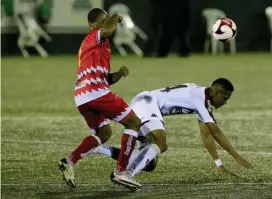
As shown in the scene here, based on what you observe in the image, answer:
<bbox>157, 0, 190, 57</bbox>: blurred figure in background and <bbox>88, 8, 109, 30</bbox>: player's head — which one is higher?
<bbox>88, 8, 109, 30</bbox>: player's head

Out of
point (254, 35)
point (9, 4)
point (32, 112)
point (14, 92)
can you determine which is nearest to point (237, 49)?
point (254, 35)

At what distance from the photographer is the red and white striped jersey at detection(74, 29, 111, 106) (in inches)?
346

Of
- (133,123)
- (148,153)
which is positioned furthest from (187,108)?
(133,123)

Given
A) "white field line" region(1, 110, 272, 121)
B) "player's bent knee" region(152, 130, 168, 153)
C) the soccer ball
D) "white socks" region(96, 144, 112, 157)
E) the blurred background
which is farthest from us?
the blurred background

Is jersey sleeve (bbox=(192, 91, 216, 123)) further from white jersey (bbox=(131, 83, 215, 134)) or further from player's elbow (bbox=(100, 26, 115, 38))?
player's elbow (bbox=(100, 26, 115, 38))

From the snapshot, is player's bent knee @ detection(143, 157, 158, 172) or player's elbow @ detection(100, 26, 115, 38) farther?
player's bent knee @ detection(143, 157, 158, 172)

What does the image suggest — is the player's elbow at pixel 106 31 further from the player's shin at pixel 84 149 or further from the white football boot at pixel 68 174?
the white football boot at pixel 68 174

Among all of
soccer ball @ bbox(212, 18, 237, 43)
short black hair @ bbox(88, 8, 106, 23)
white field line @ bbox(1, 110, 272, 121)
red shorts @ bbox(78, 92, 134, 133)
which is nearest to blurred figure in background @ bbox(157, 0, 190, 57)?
white field line @ bbox(1, 110, 272, 121)

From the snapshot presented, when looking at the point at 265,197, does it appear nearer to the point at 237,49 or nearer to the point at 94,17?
the point at 94,17

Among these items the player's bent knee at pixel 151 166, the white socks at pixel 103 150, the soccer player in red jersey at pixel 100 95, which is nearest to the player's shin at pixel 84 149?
the soccer player in red jersey at pixel 100 95

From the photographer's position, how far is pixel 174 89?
9836 millimetres

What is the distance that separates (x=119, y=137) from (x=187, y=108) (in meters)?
3.65

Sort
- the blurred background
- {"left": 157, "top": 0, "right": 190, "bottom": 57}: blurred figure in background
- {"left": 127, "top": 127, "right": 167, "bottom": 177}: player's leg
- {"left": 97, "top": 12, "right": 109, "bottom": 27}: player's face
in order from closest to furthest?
1. {"left": 127, "top": 127, "right": 167, "bottom": 177}: player's leg
2. {"left": 97, "top": 12, "right": 109, "bottom": 27}: player's face
3. {"left": 157, "top": 0, "right": 190, "bottom": 57}: blurred figure in background
4. the blurred background

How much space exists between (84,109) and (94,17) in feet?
2.94
